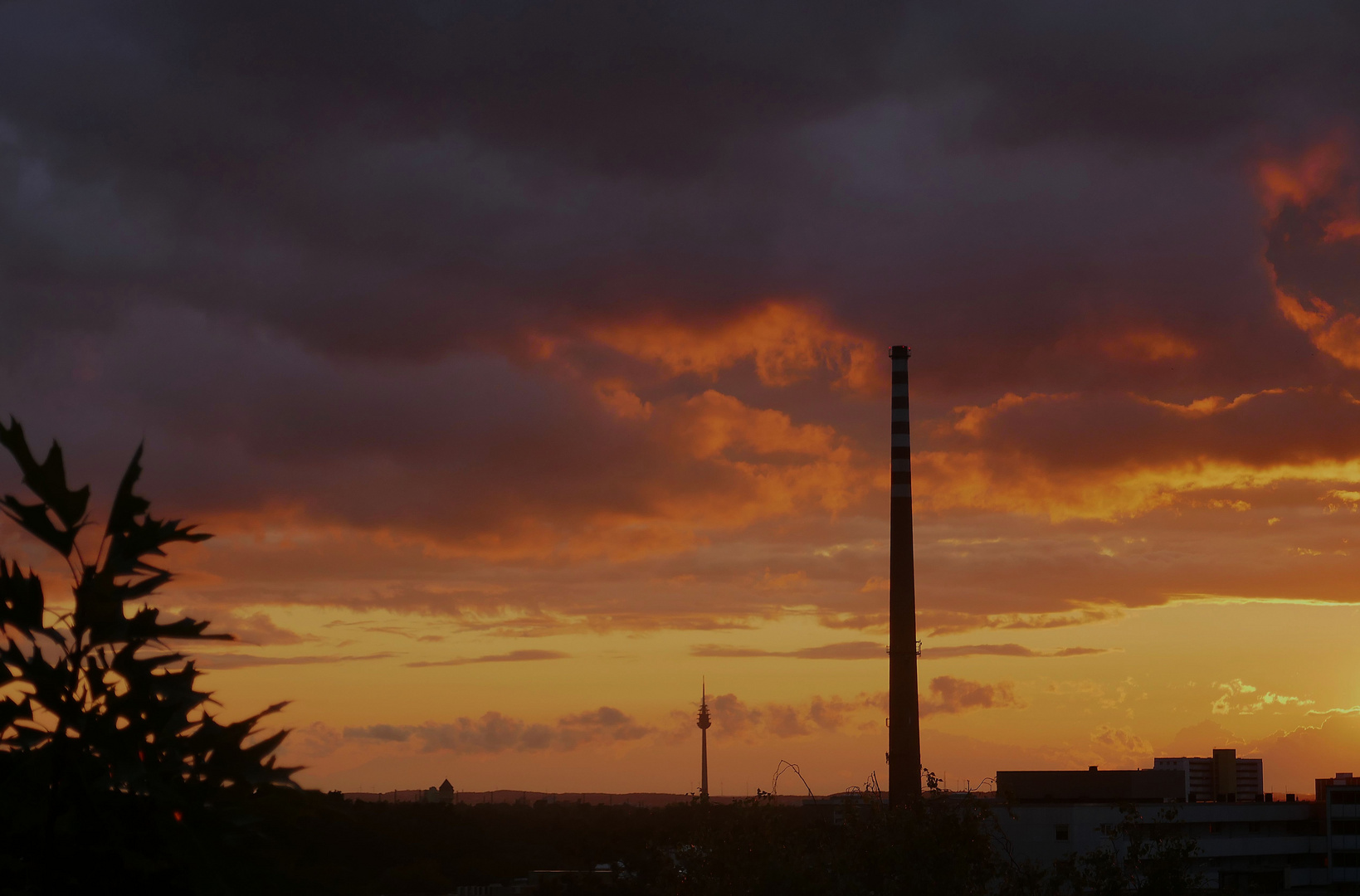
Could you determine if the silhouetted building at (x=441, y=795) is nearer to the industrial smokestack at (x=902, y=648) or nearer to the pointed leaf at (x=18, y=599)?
the industrial smokestack at (x=902, y=648)

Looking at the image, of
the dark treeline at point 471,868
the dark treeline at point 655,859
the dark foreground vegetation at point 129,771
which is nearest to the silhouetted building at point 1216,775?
the dark treeline at point 655,859

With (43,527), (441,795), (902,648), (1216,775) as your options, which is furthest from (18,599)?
(441,795)

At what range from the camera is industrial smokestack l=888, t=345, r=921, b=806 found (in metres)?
75.4

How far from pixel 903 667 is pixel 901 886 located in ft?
147

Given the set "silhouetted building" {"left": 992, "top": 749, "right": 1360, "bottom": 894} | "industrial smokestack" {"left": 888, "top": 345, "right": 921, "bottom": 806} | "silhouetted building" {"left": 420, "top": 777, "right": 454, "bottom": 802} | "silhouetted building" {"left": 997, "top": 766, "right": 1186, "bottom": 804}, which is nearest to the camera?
"industrial smokestack" {"left": 888, "top": 345, "right": 921, "bottom": 806}

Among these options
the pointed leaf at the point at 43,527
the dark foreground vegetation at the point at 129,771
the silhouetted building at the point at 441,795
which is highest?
the pointed leaf at the point at 43,527

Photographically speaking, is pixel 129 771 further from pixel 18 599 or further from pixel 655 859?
pixel 655 859

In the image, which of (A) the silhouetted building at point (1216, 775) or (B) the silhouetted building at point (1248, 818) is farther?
(A) the silhouetted building at point (1216, 775)

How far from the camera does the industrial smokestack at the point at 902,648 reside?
247ft

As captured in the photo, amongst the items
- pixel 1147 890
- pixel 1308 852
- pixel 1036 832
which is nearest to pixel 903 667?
pixel 1036 832

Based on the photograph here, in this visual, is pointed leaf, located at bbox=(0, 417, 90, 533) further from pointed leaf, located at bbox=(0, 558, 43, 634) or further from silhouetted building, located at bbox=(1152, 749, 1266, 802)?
silhouetted building, located at bbox=(1152, 749, 1266, 802)

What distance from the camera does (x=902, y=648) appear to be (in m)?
77.4

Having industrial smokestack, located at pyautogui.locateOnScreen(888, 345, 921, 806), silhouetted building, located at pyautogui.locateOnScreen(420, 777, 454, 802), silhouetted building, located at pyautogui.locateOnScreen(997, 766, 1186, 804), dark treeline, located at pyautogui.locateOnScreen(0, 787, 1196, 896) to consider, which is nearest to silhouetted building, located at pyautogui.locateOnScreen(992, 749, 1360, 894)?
silhouetted building, located at pyautogui.locateOnScreen(997, 766, 1186, 804)

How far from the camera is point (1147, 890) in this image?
35.6m
